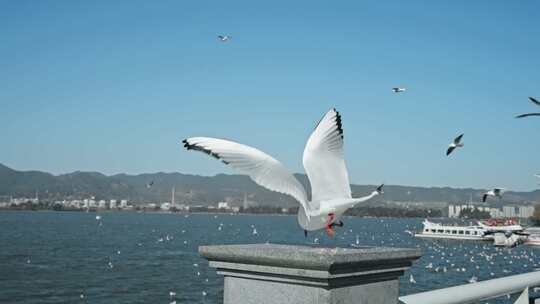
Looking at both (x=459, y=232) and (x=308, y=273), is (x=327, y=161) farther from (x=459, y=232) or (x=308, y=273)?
(x=459, y=232)

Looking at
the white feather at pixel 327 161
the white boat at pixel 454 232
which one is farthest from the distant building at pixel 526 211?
the white feather at pixel 327 161

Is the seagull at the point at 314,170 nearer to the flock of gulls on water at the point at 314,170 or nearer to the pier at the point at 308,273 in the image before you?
the flock of gulls on water at the point at 314,170

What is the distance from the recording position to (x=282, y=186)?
12.5 feet

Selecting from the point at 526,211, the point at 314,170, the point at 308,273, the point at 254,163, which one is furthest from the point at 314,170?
the point at 526,211

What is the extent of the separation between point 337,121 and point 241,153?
886mm

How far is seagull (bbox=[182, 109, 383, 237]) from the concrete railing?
685mm

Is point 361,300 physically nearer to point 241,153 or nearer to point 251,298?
point 251,298

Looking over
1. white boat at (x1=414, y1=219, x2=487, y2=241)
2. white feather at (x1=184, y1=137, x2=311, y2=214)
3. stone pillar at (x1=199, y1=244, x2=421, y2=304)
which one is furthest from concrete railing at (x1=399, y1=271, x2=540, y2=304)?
white boat at (x1=414, y1=219, x2=487, y2=241)

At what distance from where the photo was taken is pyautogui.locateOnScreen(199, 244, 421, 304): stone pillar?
306cm

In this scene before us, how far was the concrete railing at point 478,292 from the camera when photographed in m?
3.91

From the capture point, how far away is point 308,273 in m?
3.05

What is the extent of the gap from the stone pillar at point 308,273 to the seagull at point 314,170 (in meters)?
0.50

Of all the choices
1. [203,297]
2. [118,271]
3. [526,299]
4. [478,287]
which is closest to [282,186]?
[478,287]

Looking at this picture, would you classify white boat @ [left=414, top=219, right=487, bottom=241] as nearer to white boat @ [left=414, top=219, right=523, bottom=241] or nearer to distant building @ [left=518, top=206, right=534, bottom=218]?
white boat @ [left=414, top=219, right=523, bottom=241]
